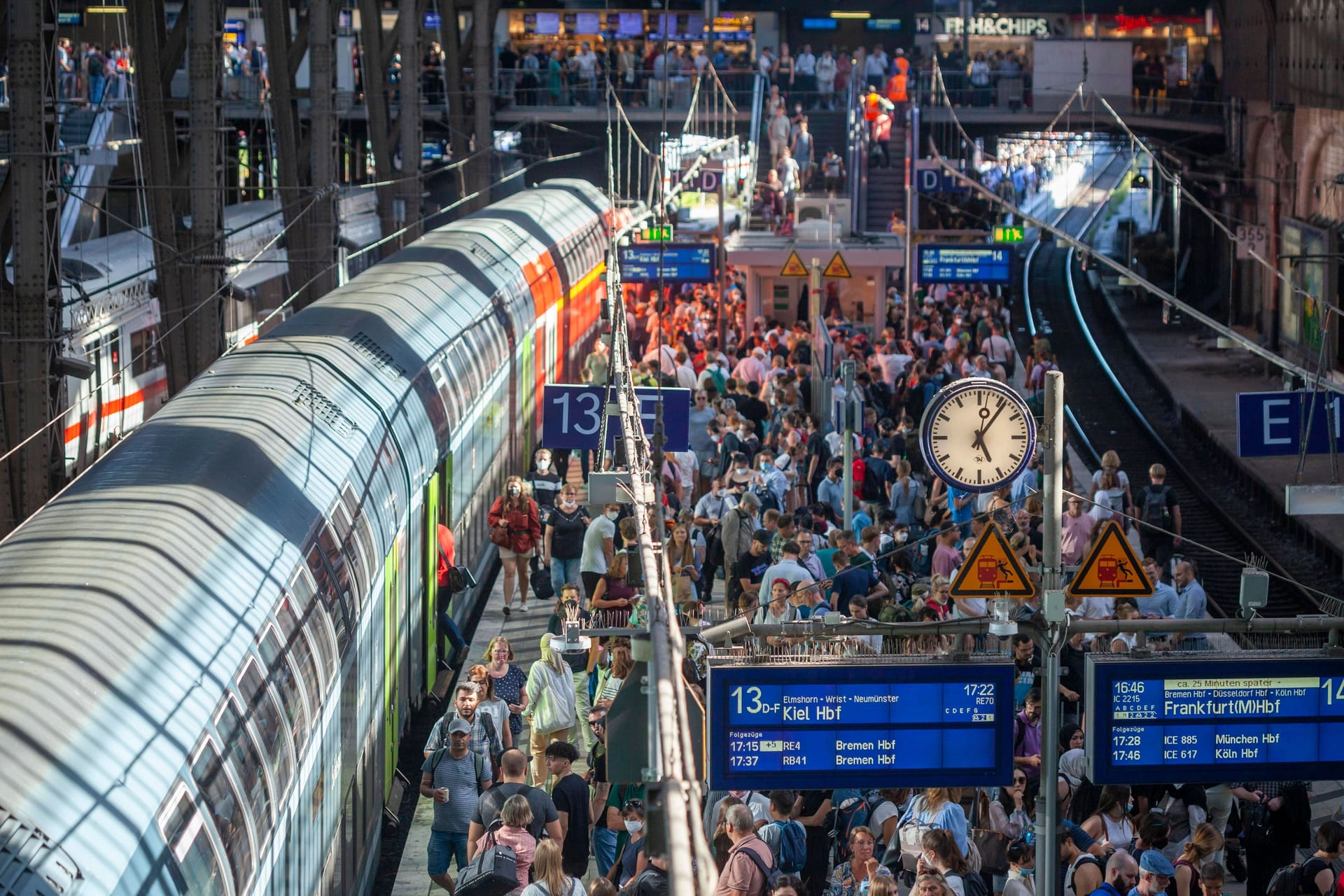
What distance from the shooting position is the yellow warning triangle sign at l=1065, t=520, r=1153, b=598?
1068cm

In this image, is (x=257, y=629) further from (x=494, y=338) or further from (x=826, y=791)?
(x=494, y=338)

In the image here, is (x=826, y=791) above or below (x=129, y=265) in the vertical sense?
below

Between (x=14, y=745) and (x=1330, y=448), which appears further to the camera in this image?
(x=1330, y=448)

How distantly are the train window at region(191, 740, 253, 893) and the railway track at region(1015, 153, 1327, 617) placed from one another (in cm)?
542

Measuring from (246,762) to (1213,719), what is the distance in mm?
4827

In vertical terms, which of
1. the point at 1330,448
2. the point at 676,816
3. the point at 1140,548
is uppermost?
the point at 676,816

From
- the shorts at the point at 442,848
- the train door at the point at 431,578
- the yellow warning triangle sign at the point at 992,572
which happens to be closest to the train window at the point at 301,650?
the shorts at the point at 442,848

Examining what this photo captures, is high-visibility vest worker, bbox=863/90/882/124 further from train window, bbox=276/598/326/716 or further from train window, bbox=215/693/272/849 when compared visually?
train window, bbox=215/693/272/849

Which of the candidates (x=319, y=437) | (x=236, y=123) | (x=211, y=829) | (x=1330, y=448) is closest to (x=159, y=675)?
(x=211, y=829)

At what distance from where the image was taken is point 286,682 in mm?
9094

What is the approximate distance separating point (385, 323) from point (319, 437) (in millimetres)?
4006

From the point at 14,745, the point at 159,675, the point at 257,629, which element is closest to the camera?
the point at 14,745

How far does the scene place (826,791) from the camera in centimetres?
1175

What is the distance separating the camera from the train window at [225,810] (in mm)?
7488
